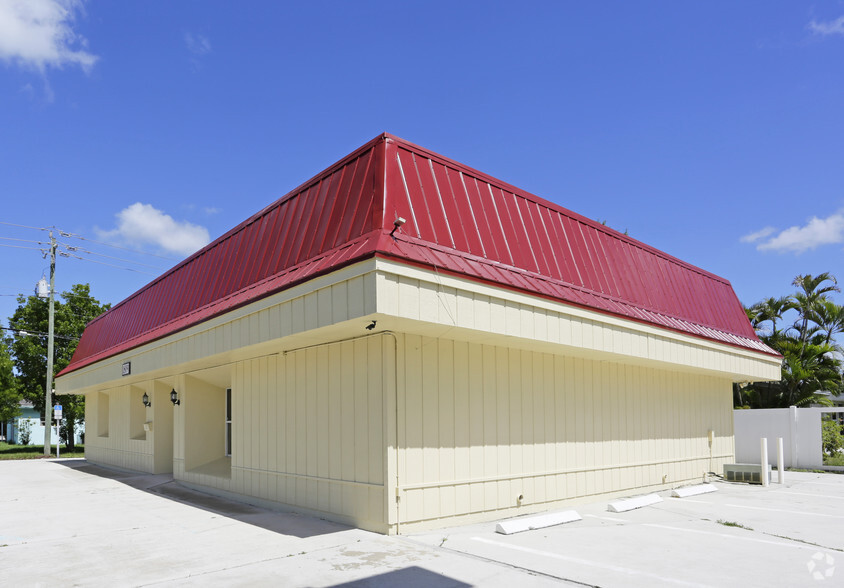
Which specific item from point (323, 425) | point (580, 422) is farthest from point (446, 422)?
point (580, 422)

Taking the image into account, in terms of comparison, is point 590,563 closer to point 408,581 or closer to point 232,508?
point 408,581

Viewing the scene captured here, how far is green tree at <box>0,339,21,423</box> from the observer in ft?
111

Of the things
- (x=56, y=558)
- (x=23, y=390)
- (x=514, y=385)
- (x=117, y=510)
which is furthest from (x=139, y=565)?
(x=23, y=390)

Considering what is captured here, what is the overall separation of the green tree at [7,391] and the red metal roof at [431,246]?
24710 millimetres

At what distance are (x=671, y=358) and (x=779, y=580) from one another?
6128 millimetres

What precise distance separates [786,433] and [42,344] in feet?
121

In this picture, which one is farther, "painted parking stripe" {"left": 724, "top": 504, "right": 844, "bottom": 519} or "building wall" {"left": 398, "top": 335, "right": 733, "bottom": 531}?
"painted parking stripe" {"left": 724, "top": 504, "right": 844, "bottom": 519}

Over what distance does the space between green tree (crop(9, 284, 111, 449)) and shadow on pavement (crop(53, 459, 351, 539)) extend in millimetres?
21241

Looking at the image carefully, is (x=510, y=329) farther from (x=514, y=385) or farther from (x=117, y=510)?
A: (x=117, y=510)

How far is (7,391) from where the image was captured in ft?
111

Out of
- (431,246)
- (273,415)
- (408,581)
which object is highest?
(431,246)

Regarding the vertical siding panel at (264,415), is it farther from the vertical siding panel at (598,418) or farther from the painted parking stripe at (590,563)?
the vertical siding panel at (598,418)

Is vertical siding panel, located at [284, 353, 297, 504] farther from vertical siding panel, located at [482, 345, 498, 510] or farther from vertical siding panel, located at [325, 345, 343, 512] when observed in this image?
vertical siding panel, located at [482, 345, 498, 510]

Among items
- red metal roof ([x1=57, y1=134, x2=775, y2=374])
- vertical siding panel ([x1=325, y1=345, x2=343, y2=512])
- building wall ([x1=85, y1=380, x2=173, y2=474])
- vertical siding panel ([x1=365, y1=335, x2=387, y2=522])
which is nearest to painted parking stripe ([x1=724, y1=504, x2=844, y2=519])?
red metal roof ([x1=57, y1=134, x2=775, y2=374])
